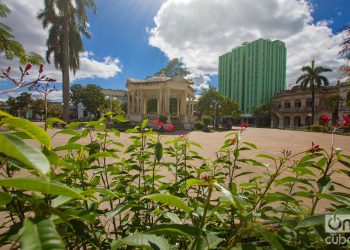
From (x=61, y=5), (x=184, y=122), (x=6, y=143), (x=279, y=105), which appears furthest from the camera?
(x=279, y=105)

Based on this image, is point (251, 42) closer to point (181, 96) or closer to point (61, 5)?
point (181, 96)

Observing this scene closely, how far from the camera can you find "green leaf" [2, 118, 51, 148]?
505 mm

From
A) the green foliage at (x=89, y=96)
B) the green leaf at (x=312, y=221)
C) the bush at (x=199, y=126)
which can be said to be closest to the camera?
the green leaf at (x=312, y=221)

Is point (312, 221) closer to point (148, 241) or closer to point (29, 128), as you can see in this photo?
point (148, 241)

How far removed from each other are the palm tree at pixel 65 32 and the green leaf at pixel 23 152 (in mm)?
19348

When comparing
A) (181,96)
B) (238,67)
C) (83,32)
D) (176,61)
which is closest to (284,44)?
(238,67)

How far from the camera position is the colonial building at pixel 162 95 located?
29078mm

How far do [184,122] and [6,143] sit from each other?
1168 inches

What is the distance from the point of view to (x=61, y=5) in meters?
18.5

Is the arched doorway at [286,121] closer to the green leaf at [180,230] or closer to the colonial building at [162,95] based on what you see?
the colonial building at [162,95]

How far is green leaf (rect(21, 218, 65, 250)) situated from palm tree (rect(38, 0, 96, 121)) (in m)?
19.4

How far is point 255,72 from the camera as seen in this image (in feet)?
262

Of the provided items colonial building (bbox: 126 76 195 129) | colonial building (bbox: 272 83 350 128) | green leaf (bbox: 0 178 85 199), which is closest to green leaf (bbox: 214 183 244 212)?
green leaf (bbox: 0 178 85 199)

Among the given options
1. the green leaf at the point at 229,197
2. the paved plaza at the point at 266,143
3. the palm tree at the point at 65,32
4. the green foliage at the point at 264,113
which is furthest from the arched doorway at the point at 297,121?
the green leaf at the point at 229,197
